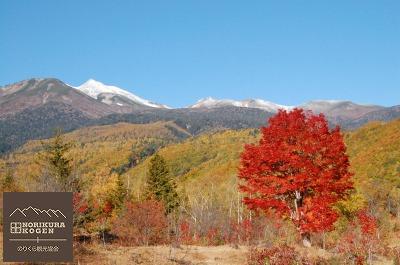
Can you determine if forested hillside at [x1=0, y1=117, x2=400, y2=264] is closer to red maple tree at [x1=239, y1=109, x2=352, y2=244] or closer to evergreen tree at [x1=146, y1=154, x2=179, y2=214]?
evergreen tree at [x1=146, y1=154, x2=179, y2=214]

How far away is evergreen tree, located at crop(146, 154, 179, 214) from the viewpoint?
74.6m

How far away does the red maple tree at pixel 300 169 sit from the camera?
30.6 metres

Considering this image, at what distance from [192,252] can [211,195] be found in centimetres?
6405

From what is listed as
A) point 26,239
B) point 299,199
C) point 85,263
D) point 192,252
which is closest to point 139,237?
point 192,252

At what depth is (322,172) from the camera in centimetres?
3083

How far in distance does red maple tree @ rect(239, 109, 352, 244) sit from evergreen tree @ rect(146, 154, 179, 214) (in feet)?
141

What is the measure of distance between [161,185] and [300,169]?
46720 mm

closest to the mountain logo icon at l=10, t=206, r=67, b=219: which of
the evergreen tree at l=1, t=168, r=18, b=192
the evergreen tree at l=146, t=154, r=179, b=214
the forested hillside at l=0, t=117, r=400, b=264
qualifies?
the forested hillside at l=0, t=117, r=400, b=264

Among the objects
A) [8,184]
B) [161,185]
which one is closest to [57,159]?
[8,184]

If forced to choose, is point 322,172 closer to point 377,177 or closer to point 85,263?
point 85,263

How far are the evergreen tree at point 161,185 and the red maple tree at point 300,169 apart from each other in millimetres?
43041

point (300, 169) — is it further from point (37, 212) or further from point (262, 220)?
point (37, 212)

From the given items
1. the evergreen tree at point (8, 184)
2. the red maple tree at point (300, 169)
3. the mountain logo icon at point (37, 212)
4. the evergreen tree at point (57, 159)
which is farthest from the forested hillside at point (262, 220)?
the mountain logo icon at point (37, 212)

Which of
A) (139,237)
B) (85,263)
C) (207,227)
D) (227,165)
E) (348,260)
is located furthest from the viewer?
(227,165)
